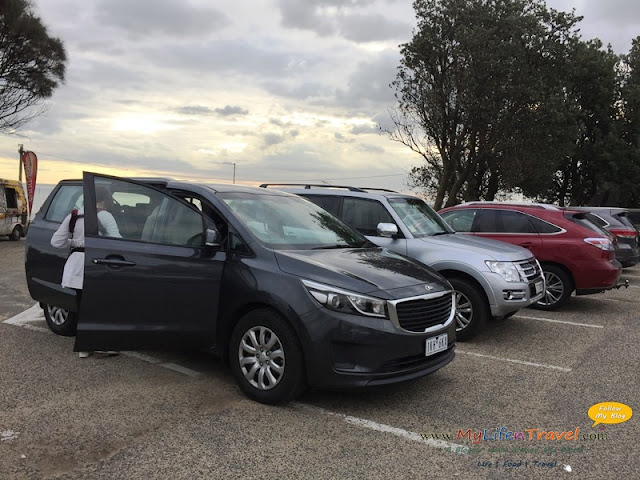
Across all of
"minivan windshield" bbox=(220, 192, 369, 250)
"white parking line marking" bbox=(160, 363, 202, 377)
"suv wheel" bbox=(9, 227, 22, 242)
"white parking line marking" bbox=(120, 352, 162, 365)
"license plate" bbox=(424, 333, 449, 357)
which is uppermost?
"minivan windshield" bbox=(220, 192, 369, 250)

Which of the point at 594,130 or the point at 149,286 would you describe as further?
the point at 594,130

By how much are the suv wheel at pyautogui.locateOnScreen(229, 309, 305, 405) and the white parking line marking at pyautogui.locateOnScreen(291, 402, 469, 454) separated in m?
0.24

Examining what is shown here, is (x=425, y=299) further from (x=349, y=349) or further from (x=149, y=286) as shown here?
(x=149, y=286)

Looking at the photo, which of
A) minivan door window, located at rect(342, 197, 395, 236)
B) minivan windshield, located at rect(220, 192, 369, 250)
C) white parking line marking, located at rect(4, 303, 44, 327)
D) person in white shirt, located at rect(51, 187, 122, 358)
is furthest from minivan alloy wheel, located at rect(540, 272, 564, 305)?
white parking line marking, located at rect(4, 303, 44, 327)

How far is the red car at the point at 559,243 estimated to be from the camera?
8094 mm

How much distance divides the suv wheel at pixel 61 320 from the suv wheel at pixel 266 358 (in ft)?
8.50

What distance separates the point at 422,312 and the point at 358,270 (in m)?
0.59

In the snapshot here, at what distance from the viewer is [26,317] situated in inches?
278

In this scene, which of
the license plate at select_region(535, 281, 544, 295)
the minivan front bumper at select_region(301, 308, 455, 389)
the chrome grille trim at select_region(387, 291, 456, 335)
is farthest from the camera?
the license plate at select_region(535, 281, 544, 295)

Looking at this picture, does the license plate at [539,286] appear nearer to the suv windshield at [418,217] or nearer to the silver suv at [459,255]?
the silver suv at [459,255]

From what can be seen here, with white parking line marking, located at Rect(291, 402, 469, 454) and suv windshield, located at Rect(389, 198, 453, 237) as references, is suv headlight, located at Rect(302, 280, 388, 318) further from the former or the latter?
suv windshield, located at Rect(389, 198, 453, 237)

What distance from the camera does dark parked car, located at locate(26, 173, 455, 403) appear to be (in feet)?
12.9

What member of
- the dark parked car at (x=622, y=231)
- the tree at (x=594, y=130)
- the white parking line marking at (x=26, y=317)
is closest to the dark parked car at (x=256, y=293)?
the white parking line marking at (x=26, y=317)

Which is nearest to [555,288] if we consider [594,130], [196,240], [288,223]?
[288,223]
